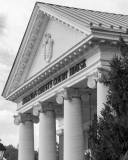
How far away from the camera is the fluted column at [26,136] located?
52306 millimetres

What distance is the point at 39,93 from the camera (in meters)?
47.8

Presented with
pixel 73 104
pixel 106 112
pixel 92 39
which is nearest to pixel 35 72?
pixel 73 104

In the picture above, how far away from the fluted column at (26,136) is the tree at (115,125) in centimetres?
2405

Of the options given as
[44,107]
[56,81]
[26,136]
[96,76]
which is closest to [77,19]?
[96,76]

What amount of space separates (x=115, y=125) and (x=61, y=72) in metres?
15.4

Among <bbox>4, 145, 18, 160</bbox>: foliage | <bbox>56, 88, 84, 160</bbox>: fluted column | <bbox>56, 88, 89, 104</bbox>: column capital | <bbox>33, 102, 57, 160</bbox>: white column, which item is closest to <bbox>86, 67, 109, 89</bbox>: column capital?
<bbox>56, 88, 89, 104</bbox>: column capital

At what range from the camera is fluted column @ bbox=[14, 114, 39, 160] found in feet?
172

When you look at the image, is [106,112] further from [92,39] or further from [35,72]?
[35,72]

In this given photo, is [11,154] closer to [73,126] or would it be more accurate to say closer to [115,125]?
[73,126]

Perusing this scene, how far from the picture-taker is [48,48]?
149ft

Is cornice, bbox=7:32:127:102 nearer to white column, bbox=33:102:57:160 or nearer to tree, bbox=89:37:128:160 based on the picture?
white column, bbox=33:102:57:160

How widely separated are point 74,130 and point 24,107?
13289 millimetres

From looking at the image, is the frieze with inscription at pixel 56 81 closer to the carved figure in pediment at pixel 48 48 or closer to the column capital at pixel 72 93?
the column capital at pixel 72 93

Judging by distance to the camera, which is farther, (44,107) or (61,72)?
(44,107)
